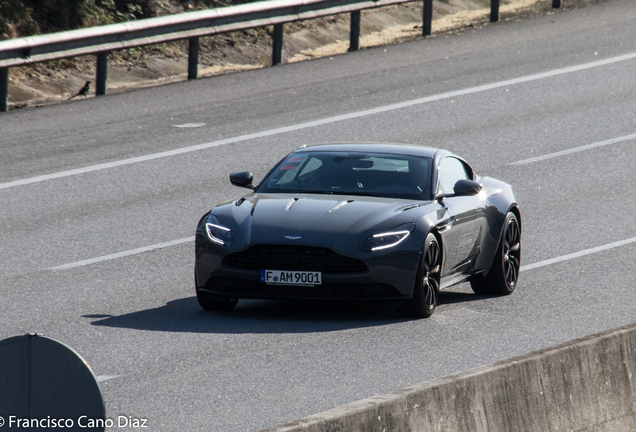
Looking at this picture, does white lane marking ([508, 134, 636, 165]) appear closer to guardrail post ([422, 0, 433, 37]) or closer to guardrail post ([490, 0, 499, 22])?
guardrail post ([422, 0, 433, 37])

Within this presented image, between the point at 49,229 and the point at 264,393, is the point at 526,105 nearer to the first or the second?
the point at 49,229

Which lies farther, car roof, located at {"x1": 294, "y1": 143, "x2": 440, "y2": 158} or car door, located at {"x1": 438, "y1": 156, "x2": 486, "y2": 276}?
car roof, located at {"x1": 294, "y1": 143, "x2": 440, "y2": 158}

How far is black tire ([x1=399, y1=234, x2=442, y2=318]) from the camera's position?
382 inches

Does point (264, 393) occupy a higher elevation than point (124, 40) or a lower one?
higher

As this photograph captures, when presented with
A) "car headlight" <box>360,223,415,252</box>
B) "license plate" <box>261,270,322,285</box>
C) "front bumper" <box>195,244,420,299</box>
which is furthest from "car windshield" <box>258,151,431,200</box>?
"license plate" <box>261,270,322,285</box>

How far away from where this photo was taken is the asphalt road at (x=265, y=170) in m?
8.23

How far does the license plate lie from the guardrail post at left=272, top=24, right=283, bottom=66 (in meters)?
12.6

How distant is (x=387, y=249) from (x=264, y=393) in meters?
2.31

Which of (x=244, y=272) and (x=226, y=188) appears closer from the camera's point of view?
(x=244, y=272)

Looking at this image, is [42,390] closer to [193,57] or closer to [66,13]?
[193,57]

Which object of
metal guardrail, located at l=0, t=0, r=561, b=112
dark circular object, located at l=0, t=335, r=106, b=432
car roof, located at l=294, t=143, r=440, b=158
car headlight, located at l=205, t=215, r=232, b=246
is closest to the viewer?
dark circular object, located at l=0, t=335, r=106, b=432

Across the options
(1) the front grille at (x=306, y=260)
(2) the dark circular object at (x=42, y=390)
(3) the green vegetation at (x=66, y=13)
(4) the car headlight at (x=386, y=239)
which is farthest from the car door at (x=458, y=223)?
(3) the green vegetation at (x=66, y=13)

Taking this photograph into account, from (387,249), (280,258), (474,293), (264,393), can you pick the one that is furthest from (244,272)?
(474,293)

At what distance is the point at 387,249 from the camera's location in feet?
31.2
